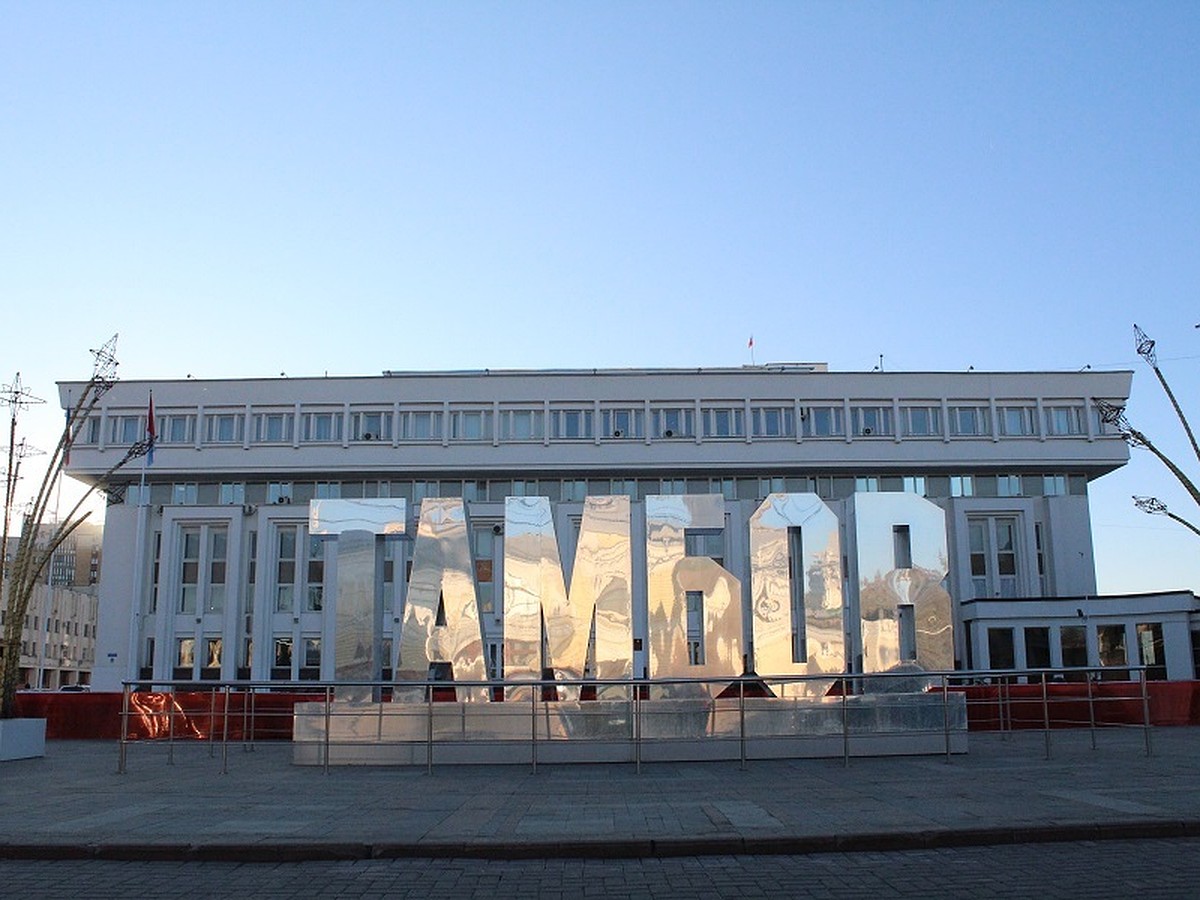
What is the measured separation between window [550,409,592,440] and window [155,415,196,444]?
62.4ft

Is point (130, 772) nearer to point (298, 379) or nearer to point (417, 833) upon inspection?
point (417, 833)

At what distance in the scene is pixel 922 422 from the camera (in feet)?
189

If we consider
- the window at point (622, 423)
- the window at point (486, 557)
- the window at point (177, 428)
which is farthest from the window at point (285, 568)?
the window at point (622, 423)

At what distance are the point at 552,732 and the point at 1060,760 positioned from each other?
810 centimetres

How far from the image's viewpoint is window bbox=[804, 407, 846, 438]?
5688 centimetres

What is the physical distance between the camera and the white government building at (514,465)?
55.2 m

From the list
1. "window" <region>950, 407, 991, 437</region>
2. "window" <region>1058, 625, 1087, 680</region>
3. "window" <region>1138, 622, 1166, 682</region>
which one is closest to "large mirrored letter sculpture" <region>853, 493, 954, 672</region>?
"window" <region>1138, 622, 1166, 682</region>

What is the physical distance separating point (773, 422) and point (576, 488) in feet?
35.9

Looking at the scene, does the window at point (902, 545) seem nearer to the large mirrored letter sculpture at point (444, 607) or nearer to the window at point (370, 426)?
the large mirrored letter sculpture at point (444, 607)

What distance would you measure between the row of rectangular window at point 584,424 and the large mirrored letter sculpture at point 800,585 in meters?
37.2

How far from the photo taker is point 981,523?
56.9 metres

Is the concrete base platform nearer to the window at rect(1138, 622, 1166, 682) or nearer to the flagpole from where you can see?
the window at rect(1138, 622, 1166, 682)

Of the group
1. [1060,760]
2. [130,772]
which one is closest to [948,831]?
[1060,760]

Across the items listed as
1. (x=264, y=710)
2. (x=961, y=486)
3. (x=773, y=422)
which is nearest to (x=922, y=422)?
(x=961, y=486)
